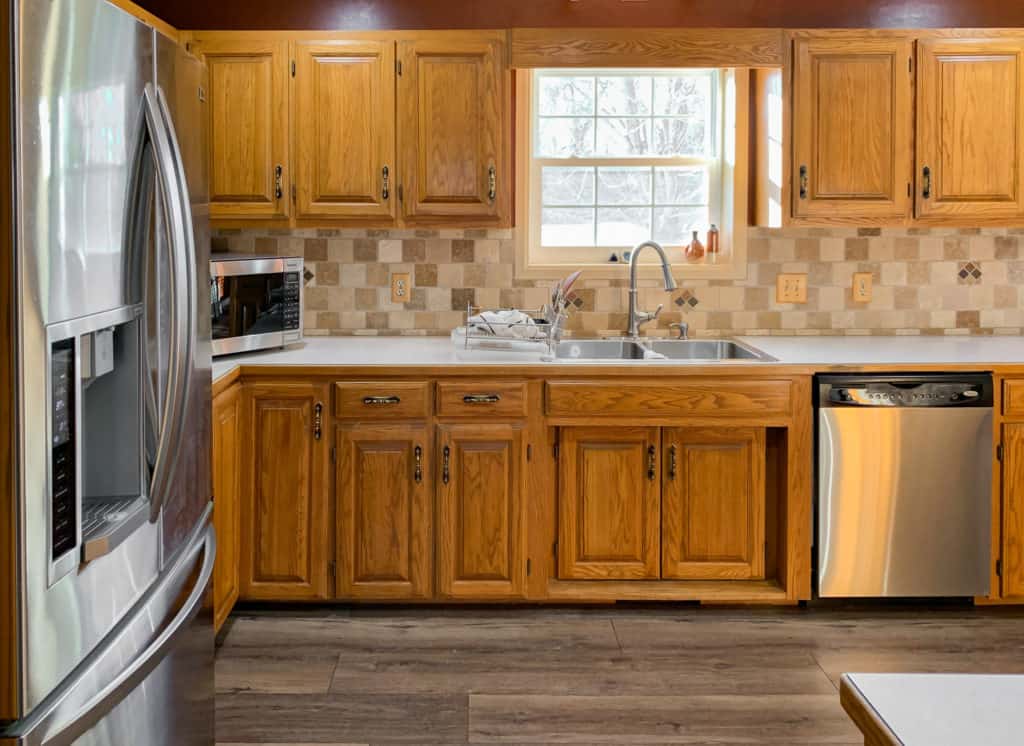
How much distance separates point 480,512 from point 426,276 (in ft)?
3.59

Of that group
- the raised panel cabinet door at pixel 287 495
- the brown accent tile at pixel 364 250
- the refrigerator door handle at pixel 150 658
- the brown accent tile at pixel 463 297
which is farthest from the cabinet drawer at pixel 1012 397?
the refrigerator door handle at pixel 150 658

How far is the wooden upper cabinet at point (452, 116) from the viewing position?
3904mm

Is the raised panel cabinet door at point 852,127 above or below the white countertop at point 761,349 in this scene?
above

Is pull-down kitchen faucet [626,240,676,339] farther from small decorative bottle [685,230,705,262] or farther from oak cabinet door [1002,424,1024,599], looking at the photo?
oak cabinet door [1002,424,1024,599]

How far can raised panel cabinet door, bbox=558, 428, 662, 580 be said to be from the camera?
12.2 ft

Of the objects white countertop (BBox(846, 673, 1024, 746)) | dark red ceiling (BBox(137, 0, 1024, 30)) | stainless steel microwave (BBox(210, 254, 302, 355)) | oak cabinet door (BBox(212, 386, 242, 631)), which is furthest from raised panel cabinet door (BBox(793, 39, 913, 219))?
white countertop (BBox(846, 673, 1024, 746))

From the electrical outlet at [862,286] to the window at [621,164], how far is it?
504 millimetres

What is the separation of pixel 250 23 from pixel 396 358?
1.50 meters

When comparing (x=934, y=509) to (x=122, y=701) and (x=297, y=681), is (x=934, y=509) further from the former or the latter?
(x=122, y=701)

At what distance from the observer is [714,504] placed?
3738 millimetres

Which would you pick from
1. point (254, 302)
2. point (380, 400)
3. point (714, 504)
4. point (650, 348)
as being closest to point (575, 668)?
point (714, 504)

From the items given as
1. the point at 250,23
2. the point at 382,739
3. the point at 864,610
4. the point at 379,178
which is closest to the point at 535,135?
the point at 379,178

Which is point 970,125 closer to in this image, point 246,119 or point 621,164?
point 621,164

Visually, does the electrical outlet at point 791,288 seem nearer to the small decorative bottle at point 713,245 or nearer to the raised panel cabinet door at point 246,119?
the small decorative bottle at point 713,245
